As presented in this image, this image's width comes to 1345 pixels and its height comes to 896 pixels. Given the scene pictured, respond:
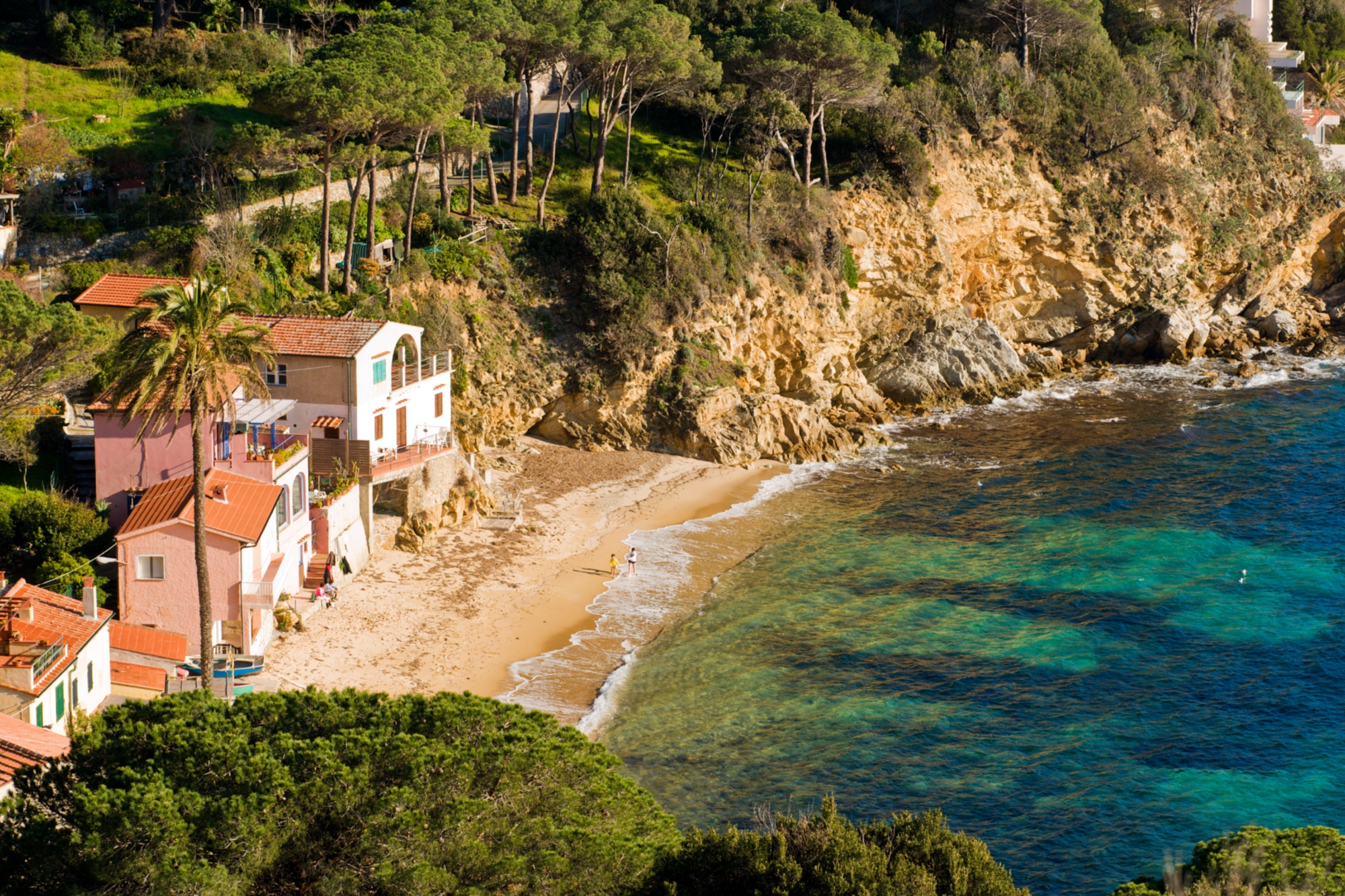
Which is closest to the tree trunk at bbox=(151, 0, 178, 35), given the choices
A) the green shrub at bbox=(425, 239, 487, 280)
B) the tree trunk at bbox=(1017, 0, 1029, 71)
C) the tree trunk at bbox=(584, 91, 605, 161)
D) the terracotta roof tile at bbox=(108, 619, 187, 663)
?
the tree trunk at bbox=(584, 91, 605, 161)

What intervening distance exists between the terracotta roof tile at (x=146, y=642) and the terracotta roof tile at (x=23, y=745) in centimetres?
644

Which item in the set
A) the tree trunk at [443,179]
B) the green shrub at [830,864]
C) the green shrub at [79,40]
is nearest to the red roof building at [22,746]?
the green shrub at [830,864]

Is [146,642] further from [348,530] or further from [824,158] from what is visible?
[824,158]

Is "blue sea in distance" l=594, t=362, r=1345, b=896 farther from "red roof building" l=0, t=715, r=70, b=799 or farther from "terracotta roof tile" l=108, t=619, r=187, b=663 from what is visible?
"red roof building" l=0, t=715, r=70, b=799

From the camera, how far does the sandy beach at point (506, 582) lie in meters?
34.2

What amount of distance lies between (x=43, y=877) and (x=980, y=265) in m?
65.1

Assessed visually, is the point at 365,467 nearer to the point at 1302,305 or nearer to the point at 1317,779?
the point at 1317,779

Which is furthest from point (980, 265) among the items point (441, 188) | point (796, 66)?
point (441, 188)

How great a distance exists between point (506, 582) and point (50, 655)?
53.1 feet

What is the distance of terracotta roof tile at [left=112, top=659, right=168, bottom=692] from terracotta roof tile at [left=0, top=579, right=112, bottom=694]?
1.43 metres

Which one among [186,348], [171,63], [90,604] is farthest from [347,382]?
[171,63]

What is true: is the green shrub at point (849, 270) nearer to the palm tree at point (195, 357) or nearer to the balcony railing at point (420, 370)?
the balcony railing at point (420, 370)

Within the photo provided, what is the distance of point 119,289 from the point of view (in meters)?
44.2

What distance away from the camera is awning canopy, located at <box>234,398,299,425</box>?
37.2 metres
